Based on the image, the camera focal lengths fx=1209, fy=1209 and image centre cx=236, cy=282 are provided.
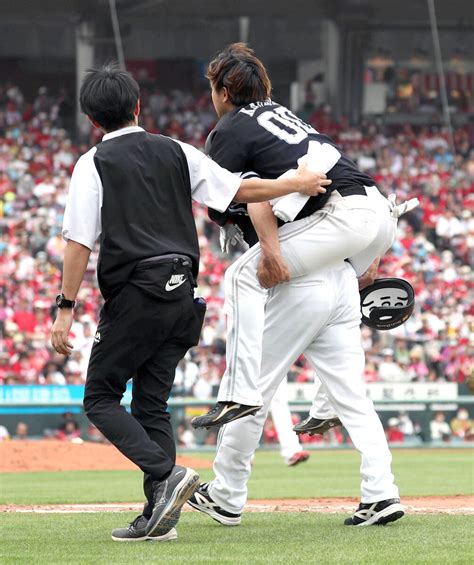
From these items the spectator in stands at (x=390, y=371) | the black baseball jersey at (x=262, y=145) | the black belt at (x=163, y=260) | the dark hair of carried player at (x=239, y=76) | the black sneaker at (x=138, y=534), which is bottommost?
the spectator in stands at (x=390, y=371)

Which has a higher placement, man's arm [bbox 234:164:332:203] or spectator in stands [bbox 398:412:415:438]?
man's arm [bbox 234:164:332:203]

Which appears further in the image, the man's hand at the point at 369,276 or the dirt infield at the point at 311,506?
the dirt infield at the point at 311,506

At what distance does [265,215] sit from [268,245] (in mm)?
146

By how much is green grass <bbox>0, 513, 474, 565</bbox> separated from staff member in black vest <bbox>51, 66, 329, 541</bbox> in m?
0.30

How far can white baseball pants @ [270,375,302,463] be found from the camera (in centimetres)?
1088

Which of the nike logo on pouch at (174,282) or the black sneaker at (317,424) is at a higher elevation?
the nike logo on pouch at (174,282)

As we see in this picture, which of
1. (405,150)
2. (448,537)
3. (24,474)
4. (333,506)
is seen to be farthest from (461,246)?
(448,537)

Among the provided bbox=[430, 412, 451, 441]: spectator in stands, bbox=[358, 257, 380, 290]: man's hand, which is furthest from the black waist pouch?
bbox=[430, 412, 451, 441]: spectator in stands

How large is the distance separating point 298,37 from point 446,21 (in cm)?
381

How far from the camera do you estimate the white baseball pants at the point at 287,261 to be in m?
5.75

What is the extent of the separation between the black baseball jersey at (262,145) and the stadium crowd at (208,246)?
43.0 ft

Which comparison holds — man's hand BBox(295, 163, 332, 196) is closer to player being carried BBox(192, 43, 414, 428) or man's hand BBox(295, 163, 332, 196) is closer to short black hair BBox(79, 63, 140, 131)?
player being carried BBox(192, 43, 414, 428)

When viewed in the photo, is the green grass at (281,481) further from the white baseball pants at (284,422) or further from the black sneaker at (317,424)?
the black sneaker at (317,424)

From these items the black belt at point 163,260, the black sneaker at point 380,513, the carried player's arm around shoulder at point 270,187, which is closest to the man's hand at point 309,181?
the carried player's arm around shoulder at point 270,187
